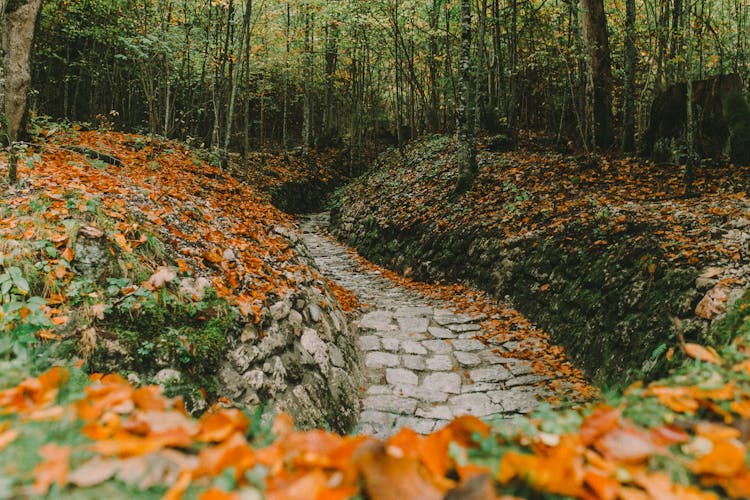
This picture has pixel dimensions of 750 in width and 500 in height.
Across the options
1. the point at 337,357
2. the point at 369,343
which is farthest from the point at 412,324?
the point at 337,357

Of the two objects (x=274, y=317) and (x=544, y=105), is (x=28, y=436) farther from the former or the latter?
(x=544, y=105)

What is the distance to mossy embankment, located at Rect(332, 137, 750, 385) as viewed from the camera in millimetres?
3830

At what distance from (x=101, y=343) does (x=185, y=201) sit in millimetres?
3038

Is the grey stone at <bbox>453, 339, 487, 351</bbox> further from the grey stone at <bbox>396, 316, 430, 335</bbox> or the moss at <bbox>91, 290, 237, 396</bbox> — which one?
the moss at <bbox>91, 290, 237, 396</bbox>

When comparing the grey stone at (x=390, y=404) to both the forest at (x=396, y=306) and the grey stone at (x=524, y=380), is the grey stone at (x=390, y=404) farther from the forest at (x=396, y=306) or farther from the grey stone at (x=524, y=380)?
the grey stone at (x=524, y=380)

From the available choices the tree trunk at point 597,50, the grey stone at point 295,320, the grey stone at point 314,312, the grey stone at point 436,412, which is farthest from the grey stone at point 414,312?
the tree trunk at point 597,50

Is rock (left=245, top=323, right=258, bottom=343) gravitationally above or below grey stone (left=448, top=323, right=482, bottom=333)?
above

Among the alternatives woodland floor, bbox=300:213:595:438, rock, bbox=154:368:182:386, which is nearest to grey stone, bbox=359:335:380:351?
woodland floor, bbox=300:213:595:438

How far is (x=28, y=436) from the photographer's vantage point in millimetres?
1130

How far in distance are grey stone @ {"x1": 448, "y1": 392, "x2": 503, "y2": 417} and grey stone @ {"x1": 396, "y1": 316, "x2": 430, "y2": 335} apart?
64.6 inches

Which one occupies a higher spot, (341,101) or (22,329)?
(341,101)

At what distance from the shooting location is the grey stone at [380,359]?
485 centimetres

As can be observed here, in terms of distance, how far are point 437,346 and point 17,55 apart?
6641 millimetres

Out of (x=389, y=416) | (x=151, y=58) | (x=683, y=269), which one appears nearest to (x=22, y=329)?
(x=389, y=416)
